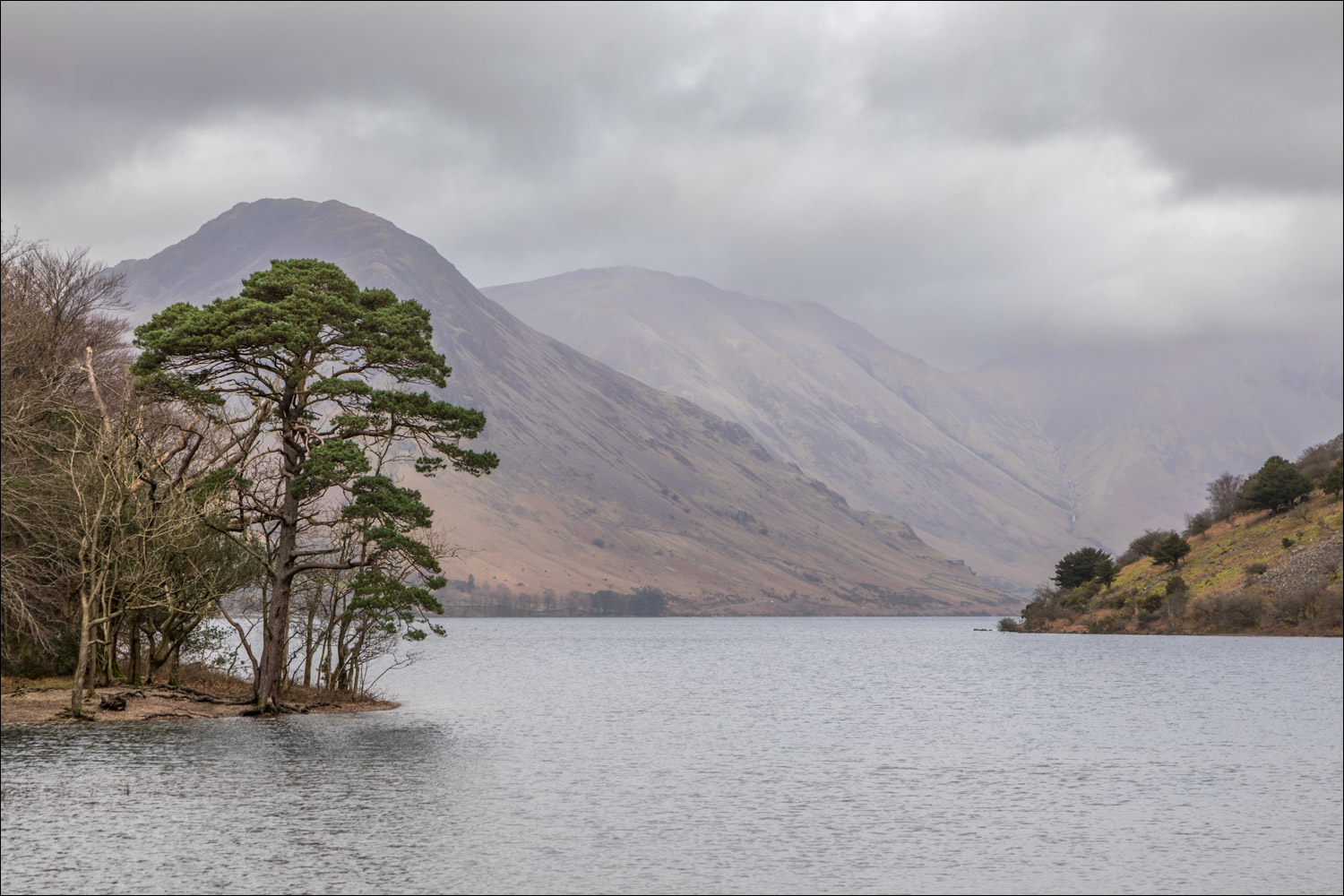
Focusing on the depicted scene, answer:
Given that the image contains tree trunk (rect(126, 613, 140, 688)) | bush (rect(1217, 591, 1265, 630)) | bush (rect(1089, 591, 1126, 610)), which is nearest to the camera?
tree trunk (rect(126, 613, 140, 688))

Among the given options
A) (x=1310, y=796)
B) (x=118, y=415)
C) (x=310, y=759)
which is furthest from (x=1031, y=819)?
(x=118, y=415)

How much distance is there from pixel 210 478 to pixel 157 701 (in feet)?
43.9

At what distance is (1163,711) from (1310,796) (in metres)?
32.6

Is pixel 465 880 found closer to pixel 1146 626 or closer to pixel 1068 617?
pixel 1146 626

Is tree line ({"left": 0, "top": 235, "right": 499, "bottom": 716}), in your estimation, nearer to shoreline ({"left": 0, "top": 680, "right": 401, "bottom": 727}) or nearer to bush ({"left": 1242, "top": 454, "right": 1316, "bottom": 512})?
shoreline ({"left": 0, "top": 680, "right": 401, "bottom": 727})

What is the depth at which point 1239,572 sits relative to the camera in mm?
158250

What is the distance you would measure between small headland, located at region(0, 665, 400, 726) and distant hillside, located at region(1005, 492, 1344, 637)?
126665 millimetres

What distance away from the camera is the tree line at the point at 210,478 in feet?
171

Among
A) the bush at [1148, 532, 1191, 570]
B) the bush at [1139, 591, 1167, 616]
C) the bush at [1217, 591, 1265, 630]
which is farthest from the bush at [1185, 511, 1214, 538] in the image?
the bush at [1217, 591, 1265, 630]

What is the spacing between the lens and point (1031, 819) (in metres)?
37.2

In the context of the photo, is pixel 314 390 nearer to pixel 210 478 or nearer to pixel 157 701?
pixel 210 478

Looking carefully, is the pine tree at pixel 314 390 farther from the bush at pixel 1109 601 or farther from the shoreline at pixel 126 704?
the bush at pixel 1109 601

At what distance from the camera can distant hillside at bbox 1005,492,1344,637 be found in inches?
5650

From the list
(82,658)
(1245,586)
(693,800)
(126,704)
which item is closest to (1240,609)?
(1245,586)
